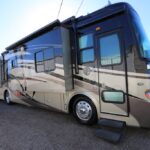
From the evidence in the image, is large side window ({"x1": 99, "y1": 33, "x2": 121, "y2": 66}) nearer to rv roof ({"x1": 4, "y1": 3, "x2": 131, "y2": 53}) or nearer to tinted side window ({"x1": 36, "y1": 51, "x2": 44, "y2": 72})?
rv roof ({"x1": 4, "y1": 3, "x2": 131, "y2": 53})

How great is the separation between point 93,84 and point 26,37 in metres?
3.10

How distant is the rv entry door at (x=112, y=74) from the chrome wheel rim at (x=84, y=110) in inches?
16.0

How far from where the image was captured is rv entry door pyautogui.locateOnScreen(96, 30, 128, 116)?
370 centimetres

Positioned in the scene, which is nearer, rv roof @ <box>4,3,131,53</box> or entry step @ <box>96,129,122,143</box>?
entry step @ <box>96,129,122,143</box>

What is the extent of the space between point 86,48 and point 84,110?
1.56m

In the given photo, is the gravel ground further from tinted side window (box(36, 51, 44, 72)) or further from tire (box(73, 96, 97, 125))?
tinted side window (box(36, 51, 44, 72))

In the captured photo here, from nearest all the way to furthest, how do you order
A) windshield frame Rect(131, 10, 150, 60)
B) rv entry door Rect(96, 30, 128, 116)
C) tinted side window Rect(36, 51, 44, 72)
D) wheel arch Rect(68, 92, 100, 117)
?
1. windshield frame Rect(131, 10, 150, 60)
2. rv entry door Rect(96, 30, 128, 116)
3. wheel arch Rect(68, 92, 100, 117)
4. tinted side window Rect(36, 51, 44, 72)

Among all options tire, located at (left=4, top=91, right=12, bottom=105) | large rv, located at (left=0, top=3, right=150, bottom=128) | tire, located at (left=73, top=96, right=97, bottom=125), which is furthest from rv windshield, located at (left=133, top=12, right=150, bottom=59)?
tire, located at (left=4, top=91, right=12, bottom=105)

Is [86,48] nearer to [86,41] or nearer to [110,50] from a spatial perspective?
[86,41]

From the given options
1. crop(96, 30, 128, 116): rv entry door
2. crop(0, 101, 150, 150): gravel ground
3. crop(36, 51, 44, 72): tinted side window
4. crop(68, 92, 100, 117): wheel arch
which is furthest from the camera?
crop(36, 51, 44, 72): tinted side window

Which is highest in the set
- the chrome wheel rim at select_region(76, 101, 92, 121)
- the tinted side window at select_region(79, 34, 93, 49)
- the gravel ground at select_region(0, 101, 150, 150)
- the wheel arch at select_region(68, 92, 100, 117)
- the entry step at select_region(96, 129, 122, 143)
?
the tinted side window at select_region(79, 34, 93, 49)

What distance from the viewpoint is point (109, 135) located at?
3578 millimetres

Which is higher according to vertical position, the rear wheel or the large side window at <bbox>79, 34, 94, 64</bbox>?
the large side window at <bbox>79, 34, 94, 64</bbox>

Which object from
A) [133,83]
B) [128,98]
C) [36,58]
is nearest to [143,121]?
[128,98]
